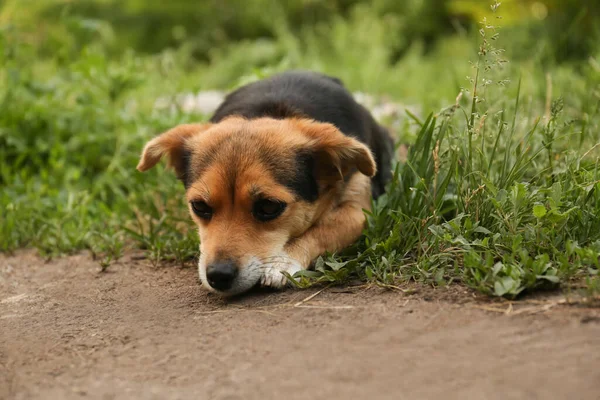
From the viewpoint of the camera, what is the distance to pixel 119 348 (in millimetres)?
3170

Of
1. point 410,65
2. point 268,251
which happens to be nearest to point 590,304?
point 268,251

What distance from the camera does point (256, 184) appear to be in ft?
12.6

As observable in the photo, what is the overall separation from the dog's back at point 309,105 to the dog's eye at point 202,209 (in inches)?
33.4

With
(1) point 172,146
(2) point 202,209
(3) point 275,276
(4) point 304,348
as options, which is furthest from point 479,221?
(1) point 172,146

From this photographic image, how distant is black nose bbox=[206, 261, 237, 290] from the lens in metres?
3.61

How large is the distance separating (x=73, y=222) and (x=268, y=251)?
217 centimetres

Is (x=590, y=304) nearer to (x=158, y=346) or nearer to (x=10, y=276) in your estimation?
(x=158, y=346)

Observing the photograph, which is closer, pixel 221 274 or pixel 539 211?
pixel 539 211

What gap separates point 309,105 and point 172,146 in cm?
97

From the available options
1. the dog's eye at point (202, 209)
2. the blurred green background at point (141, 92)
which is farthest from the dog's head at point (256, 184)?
the blurred green background at point (141, 92)

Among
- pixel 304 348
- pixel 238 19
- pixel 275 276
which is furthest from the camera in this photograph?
pixel 238 19

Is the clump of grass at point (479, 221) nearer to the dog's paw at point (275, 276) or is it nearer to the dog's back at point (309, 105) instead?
the dog's paw at point (275, 276)

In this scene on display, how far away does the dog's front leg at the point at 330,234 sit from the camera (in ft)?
12.6

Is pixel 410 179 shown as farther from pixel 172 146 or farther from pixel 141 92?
pixel 141 92
